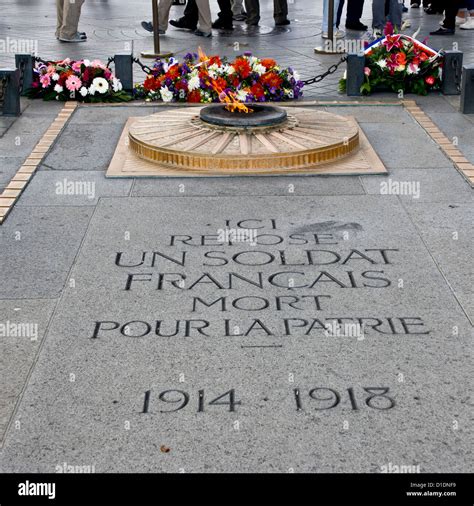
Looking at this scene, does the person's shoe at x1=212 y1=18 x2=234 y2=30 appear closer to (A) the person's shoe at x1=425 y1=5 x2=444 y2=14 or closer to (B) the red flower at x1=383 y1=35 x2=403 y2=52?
(A) the person's shoe at x1=425 y1=5 x2=444 y2=14

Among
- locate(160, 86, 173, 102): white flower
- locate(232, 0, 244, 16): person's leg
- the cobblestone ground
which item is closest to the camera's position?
locate(160, 86, 173, 102): white flower

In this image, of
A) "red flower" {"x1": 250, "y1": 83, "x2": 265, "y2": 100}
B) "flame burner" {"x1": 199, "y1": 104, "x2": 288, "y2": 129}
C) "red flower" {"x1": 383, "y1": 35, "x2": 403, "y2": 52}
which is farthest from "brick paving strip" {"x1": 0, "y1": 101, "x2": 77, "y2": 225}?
"red flower" {"x1": 383, "y1": 35, "x2": 403, "y2": 52}

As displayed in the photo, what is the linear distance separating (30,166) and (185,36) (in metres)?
6.97

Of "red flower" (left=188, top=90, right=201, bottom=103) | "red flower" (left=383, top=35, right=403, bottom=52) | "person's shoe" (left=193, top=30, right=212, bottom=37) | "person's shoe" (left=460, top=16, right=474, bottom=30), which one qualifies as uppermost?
"red flower" (left=383, top=35, right=403, bottom=52)

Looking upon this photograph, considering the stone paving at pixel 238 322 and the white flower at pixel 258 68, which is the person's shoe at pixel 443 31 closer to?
the white flower at pixel 258 68

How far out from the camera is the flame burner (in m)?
7.46

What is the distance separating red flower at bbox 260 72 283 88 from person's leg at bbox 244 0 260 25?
571 cm

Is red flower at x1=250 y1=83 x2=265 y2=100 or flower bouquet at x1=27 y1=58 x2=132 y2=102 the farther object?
flower bouquet at x1=27 y1=58 x2=132 y2=102

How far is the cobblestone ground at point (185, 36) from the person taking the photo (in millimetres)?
12094

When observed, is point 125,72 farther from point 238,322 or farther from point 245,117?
point 238,322

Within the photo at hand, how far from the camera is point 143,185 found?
6.79m

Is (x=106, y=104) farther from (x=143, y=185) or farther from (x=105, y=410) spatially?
(x=105, y=410)

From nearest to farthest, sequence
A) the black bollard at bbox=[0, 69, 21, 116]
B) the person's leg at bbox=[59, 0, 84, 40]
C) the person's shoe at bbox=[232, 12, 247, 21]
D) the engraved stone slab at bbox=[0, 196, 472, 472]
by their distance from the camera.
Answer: the engraved stone slab at bbox=[0, 196, 472, 472] < the black bollard at bbox=[0, 69, 21, 116] < the person's leg at bbox=[59, 0, 84, 40] < the person's shoe at bbox=[232, 12, 247, 21]

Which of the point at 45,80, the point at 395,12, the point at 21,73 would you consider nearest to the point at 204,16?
the point at 395,12
